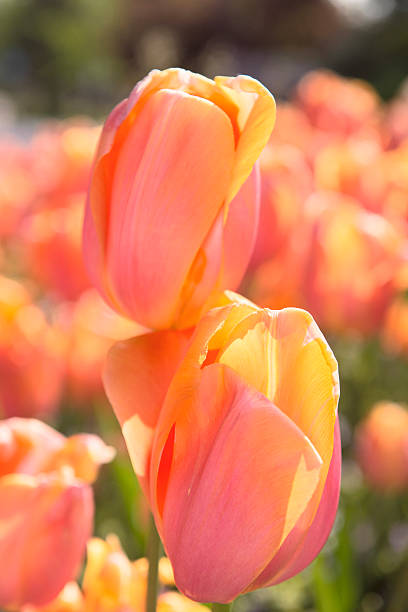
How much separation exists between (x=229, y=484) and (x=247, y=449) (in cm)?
2

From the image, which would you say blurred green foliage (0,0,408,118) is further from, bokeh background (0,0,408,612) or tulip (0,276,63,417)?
tulip (0,276,63,417)

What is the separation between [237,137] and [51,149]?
3.83 feet

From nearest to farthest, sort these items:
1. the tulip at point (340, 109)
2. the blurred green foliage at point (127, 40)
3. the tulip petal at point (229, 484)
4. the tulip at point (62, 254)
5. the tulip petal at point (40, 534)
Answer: the tulip petal at point (229, 484) < the tulip petal at point (40, 534) < the tulip at point (62, 254) < the tulip at point (340, 109) < the blurred green foliage at point (127, 40)

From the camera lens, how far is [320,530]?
0.37 metres

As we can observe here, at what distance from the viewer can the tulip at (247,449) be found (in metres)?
0.34

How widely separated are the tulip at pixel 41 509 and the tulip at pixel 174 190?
0.11 meters

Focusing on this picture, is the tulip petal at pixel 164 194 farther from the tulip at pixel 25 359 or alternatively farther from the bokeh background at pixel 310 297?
the tulip at pixel 25 359

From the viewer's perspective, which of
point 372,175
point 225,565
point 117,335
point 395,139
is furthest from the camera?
point 395,139

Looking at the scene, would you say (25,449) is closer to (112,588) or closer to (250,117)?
(112,588)

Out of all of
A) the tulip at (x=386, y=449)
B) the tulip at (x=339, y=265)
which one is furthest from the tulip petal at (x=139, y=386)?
the tulip at (x=386, y=449)

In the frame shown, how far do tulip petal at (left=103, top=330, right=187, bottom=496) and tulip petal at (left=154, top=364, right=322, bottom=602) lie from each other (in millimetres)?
24

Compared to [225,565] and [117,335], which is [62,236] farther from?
[225,565]

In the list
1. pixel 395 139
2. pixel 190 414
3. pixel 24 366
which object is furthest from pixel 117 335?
pixel 395 139

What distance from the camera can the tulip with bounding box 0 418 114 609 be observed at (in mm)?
475
